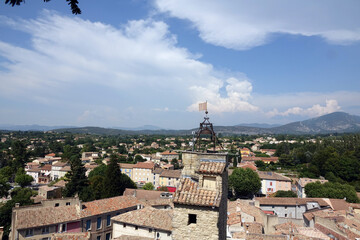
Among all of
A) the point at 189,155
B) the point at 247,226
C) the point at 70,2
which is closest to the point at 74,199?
the point at 247,226

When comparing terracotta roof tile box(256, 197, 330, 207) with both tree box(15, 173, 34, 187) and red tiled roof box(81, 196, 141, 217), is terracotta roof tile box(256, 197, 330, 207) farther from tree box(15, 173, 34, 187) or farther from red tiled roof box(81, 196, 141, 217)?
tree box(15, 173, 34, 187)

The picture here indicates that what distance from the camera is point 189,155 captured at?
9.15 meters

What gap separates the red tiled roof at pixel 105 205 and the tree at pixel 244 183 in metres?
26.9

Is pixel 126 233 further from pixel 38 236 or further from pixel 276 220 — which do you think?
pixel 276 220

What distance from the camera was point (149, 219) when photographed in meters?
23.6

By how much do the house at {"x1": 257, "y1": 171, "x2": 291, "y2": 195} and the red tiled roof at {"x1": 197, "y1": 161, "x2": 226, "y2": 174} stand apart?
57.4 metres

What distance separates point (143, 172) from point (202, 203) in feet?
232

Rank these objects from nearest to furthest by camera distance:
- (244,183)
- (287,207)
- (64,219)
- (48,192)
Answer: (64,219) < (287,207) < (48,192) < (244,183)

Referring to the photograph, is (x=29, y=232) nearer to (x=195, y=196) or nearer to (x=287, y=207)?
(x=195, y=196)

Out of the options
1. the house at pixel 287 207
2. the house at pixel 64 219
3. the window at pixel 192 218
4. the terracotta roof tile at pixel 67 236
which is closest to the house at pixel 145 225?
the house at pixel 64 219

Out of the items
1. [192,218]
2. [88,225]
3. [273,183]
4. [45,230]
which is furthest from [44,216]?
[273,183]

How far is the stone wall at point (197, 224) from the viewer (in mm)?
7456

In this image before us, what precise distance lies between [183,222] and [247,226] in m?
21.4

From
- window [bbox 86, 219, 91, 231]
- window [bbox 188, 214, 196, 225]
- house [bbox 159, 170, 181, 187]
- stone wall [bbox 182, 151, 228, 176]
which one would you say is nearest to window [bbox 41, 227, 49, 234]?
window [bbox 86, 219, 91, 231]
